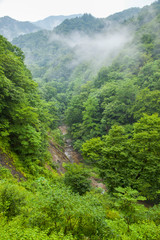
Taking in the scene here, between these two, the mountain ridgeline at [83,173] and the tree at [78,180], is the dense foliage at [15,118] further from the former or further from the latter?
the tree at [78,180]

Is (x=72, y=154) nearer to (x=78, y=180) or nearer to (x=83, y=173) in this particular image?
(x=83, y=173)

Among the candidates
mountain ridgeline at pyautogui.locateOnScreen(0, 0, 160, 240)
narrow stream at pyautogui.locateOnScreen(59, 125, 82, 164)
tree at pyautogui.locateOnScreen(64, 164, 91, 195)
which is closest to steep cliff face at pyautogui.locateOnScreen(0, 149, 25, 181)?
mountain ridgeline at pyautogui.locateOnScreen(0, 0, 160, 240)

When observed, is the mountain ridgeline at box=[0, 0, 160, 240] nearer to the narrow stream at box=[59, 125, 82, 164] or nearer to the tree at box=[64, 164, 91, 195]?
the tree at box=[64, 164, 91, 195]

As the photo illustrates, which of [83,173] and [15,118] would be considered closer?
[83,173]

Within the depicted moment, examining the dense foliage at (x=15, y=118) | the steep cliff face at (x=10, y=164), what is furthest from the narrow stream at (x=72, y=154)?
the steep cliff face at (x=10, y=164)

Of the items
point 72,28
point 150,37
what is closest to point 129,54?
point 150,37

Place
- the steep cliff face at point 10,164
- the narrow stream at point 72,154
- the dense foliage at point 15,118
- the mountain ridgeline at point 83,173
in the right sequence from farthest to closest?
1. the narrow stream at point 72,154
2. the dense foliage at point 15,118
3. the steep cliff face at point 10,164
4. the mountain ridgeline at point 83,173

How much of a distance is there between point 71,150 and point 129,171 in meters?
23.3

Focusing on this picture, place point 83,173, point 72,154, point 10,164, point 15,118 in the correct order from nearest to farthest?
point 10,164 → point 83,173 → point 15,118 → point 72,154

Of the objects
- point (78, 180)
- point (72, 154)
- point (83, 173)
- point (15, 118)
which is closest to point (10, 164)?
point (15, 118)

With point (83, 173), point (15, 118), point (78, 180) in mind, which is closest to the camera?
point (78, 180)

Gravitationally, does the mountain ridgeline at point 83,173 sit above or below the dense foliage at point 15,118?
below

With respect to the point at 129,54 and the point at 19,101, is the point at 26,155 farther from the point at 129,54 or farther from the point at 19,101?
the point at 129,54

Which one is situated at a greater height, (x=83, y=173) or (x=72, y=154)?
(x=83, y=173)
